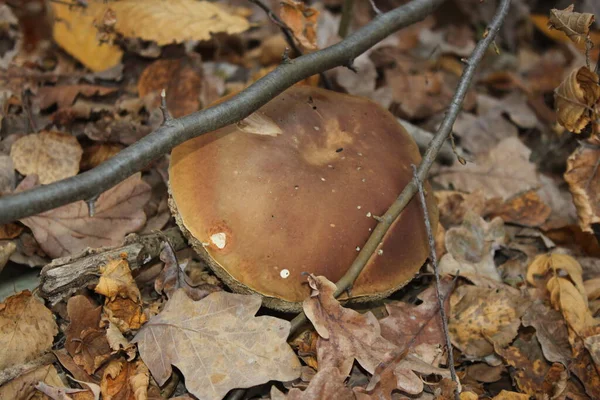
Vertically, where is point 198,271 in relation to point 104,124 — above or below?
below

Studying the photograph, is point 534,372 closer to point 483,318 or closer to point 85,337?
point 483,318

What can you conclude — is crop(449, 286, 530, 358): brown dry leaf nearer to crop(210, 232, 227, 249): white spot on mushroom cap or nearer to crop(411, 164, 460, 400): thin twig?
crop(411, 164, 460, 400): thin twig

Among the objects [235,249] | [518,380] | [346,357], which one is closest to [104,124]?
[235,249]

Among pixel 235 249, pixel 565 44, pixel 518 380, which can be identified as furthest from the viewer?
pixel 565 44

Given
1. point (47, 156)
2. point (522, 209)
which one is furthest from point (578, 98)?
point (47, 156)

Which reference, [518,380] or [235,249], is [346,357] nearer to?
[235,249]

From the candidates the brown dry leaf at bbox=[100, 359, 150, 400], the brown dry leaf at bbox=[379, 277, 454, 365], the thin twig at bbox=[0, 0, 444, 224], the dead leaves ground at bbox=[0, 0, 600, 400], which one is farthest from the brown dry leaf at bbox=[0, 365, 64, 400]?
the brown dry leaf at bbox=[379, 277, 454, 365]
